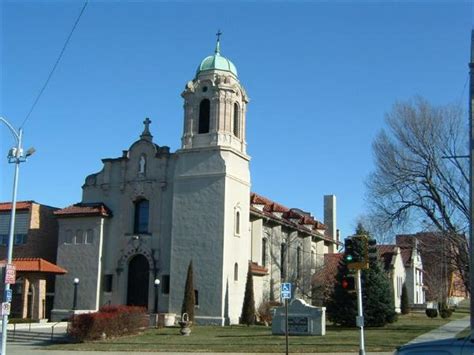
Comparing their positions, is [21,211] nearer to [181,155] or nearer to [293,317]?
[181,155]

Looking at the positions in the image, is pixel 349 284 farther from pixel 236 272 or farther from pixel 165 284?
pixel 165 284

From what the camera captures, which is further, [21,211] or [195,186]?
[21,211]

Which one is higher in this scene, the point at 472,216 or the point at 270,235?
the point at 270,235

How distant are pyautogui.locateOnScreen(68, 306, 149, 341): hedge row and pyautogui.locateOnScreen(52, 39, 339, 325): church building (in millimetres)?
7897

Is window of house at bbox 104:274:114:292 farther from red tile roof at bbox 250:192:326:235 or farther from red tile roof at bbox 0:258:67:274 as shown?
red tile roof at bbox 250:192:326:235

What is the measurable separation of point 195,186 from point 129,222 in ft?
20.3

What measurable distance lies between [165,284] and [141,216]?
569 cm

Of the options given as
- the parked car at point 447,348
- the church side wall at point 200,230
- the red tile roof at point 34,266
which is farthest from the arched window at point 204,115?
the parked car at point 447,348

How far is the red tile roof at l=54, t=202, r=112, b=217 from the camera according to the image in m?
45.6

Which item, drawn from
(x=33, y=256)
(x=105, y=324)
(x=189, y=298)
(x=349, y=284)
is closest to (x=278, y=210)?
(x=189, y=298)

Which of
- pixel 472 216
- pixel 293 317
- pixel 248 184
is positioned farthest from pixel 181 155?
pixel 472 216

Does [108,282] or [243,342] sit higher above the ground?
[108,282]

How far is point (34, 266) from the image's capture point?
141ft

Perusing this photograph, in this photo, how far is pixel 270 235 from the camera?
5241cm
